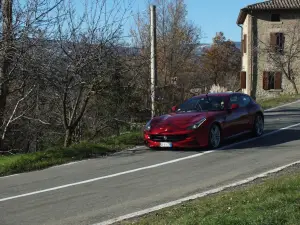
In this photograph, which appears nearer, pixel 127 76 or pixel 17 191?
pixel 17 191

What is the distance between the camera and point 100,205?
6.98m

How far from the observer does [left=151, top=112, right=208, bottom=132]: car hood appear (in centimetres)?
1171

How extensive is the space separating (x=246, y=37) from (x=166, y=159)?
36.8 m

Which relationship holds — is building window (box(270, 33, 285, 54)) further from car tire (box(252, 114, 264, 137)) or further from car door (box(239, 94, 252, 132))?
car door (box(239, 94, 252, 132))

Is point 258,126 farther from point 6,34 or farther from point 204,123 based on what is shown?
point 6,34

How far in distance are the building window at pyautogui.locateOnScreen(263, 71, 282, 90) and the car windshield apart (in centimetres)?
3213

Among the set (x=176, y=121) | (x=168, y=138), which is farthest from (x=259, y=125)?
(x=168, y=138)

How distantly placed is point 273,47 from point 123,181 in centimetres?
3799

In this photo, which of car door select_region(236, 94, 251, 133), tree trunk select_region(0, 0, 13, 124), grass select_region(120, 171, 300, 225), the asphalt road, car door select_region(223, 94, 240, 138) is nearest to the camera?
grass select_region(120, 171, 300, 225)

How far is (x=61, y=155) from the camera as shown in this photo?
11.2m

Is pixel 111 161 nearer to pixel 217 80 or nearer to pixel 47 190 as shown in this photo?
pixel 47 190

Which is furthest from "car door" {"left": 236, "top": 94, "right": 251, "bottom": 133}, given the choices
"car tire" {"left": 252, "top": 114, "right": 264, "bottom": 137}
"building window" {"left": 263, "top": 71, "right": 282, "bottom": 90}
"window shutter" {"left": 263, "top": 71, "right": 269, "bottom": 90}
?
"building window" {"left": 263, "top": 71, "right": 282, "bottom": 90}

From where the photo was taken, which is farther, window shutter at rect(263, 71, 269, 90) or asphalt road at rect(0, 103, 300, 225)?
window shutter at rect(263, 71, 269, 90)

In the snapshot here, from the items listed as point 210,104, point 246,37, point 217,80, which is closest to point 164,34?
point 246,37
